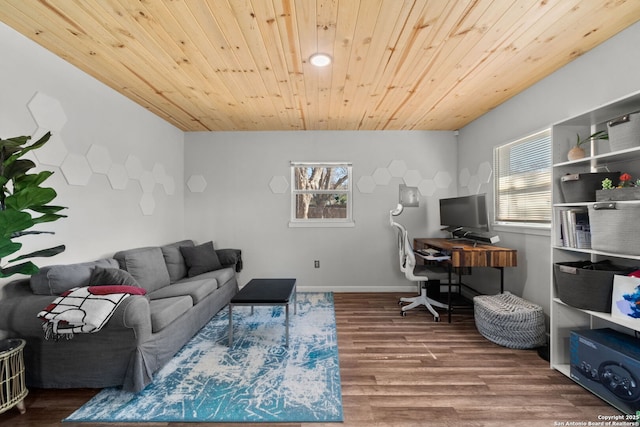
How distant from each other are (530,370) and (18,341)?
11.2 ft

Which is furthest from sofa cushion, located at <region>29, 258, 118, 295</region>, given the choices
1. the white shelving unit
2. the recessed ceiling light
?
the white shelving unit

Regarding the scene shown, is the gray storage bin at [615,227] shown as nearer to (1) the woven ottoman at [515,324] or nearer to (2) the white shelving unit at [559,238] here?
(2) the white shelving unit at [559,238]

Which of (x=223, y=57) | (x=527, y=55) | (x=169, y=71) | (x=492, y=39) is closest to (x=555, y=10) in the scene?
(x=492, y=39)

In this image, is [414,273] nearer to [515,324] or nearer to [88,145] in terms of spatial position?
[515,324]

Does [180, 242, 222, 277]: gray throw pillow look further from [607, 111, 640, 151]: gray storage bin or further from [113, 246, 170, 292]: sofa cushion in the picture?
[607, 111, 640, 151]: gray storage bin

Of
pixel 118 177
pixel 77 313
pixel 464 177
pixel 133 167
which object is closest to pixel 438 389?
pixel 77 313

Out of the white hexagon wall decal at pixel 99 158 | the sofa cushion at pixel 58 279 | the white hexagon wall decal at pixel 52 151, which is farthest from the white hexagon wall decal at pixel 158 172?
the sofa cushion at pixel 58 279

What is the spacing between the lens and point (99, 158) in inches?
101

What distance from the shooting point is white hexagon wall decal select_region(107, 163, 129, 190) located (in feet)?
8.89

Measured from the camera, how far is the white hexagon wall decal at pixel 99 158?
2.47 meters

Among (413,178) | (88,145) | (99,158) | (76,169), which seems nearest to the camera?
(76,169)

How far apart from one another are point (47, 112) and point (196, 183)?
207 cm

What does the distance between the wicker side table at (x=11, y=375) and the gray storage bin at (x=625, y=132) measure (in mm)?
3644

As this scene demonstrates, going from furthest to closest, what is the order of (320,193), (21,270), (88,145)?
(320,193) < (88,145) < (21,270)
